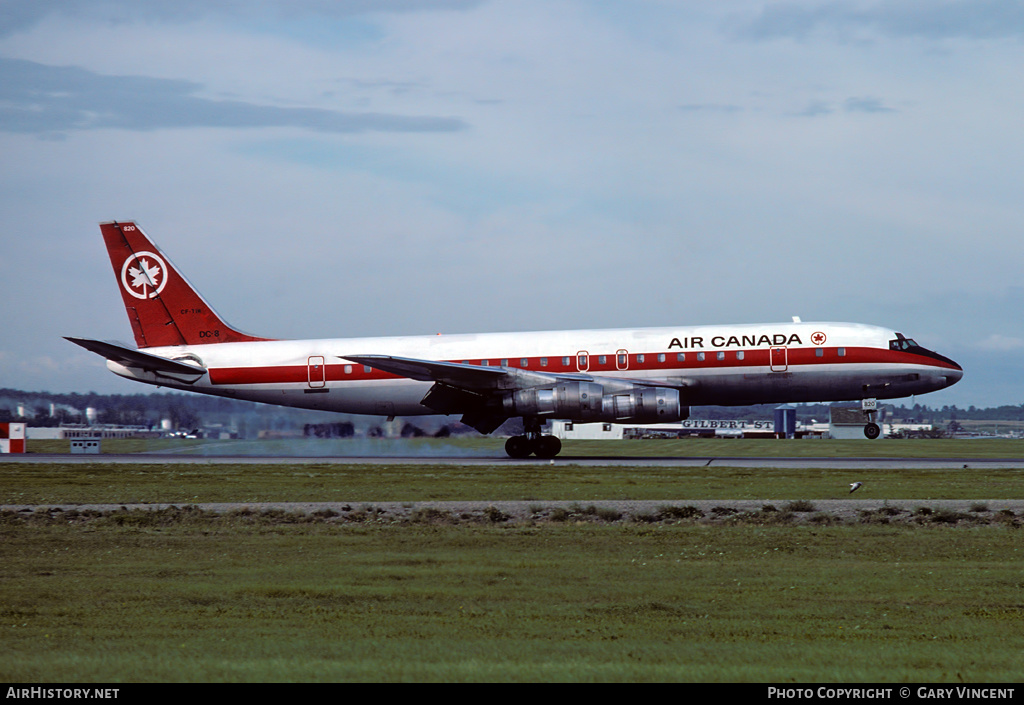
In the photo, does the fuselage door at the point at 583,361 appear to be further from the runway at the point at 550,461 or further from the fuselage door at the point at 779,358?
the fuselage door at the point at 779,358

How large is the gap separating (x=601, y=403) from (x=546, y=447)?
4254 mm

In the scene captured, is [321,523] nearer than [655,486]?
Yes

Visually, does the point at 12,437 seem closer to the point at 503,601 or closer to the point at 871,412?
the point at 871,412

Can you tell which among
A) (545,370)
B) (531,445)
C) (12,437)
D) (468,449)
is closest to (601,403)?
(545,370)

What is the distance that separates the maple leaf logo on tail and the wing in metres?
3.46

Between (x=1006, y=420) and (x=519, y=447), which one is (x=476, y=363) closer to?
(x=519, y=447)

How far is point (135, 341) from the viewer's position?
44.5 metres

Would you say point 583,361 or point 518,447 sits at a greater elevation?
point 583,361

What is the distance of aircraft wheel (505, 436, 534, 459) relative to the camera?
4016cm

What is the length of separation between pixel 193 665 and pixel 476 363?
3141 centimetres

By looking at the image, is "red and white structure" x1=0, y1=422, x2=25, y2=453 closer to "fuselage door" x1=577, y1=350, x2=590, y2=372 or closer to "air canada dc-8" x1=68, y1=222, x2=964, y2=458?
"air canada dc-8" x1=68, y1=222, x2=964, y2=458

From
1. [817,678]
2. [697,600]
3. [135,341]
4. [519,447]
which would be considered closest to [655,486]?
[519,447]

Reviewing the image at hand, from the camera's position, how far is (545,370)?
129 feet

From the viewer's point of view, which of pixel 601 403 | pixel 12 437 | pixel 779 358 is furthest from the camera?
pixel 12 437
